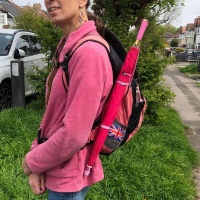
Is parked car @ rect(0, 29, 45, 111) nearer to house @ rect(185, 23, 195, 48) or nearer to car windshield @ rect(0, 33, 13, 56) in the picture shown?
car windshield @ rect(0, 33, 13, 56)

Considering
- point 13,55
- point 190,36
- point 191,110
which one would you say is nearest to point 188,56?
point 191,110

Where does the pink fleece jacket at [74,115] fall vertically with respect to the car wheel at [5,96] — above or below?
above

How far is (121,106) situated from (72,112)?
299 mm

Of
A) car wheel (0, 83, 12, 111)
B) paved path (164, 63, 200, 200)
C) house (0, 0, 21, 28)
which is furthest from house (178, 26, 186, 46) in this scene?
car wheel (0, 83, 12, 111)

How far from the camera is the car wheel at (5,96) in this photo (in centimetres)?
564

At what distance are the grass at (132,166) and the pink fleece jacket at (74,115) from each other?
1.64 metres

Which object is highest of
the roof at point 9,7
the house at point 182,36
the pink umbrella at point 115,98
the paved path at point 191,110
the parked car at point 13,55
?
the roof at point 9,7

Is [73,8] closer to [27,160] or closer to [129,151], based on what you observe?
[27,160]

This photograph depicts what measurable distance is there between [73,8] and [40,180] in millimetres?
793

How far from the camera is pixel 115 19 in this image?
5.38 meters

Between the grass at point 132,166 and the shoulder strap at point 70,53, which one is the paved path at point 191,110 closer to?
the grass at point 132,166

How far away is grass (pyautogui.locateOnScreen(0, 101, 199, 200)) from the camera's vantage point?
299 cm

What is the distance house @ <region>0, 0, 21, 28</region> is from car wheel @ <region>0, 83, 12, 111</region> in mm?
37175

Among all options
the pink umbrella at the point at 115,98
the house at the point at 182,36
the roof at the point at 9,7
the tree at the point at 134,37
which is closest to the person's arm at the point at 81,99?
the pink umbrella at the point at 115,98
